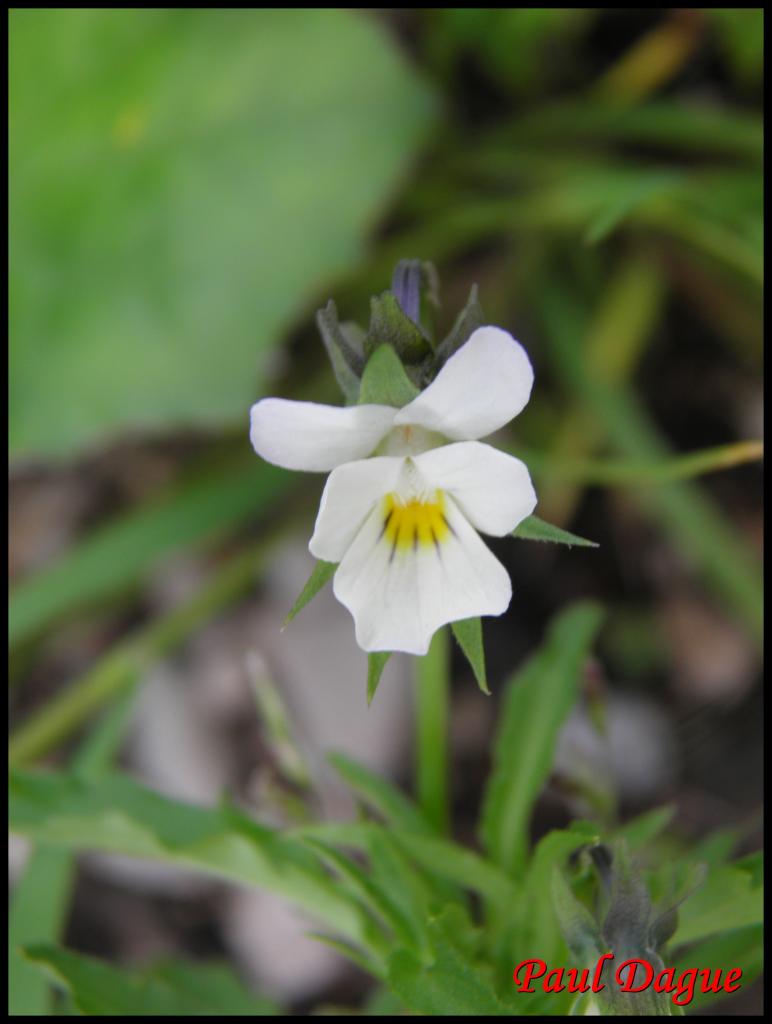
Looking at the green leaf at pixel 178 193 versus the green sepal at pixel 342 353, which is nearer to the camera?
the green sepal at pixel 342 353

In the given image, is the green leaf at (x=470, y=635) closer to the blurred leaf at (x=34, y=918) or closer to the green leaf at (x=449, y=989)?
the green leaf at (x=449, y=989)

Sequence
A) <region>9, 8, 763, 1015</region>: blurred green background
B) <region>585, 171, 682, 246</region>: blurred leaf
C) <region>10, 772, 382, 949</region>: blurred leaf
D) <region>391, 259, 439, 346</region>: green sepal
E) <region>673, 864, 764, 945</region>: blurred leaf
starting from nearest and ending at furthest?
<region>391, 259, 439, 346</region>: green sepal
<region>673, 864, 764, 945</region>: blurred leaf
<region>10, 772, 382, 949</region>: blurred leaf
<region>585, 171, 682, 246</region>: blurred leaf
<region>9, 8, 763, 1015</region>: blurred green background

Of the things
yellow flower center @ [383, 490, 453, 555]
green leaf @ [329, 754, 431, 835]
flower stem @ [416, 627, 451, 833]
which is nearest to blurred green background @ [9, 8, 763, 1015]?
flower stem @ [416, 627, 451, 833]

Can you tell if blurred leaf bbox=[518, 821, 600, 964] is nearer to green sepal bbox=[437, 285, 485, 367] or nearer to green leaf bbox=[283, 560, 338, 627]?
green leaf bbox=[283, 560, 338, 627]

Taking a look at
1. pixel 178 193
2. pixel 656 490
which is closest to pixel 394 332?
pixel 656 490

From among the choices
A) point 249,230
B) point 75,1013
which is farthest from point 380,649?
point 249,230

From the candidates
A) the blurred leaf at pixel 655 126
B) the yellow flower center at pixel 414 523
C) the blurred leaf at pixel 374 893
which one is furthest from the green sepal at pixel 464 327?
the blurred leaf at pixel 655 126

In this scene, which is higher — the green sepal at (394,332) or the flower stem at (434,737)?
the green sepal at (394,332)

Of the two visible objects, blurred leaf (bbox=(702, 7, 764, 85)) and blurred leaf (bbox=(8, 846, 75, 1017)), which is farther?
blurred leaf (bbox=(702, 7, 764, 85))
